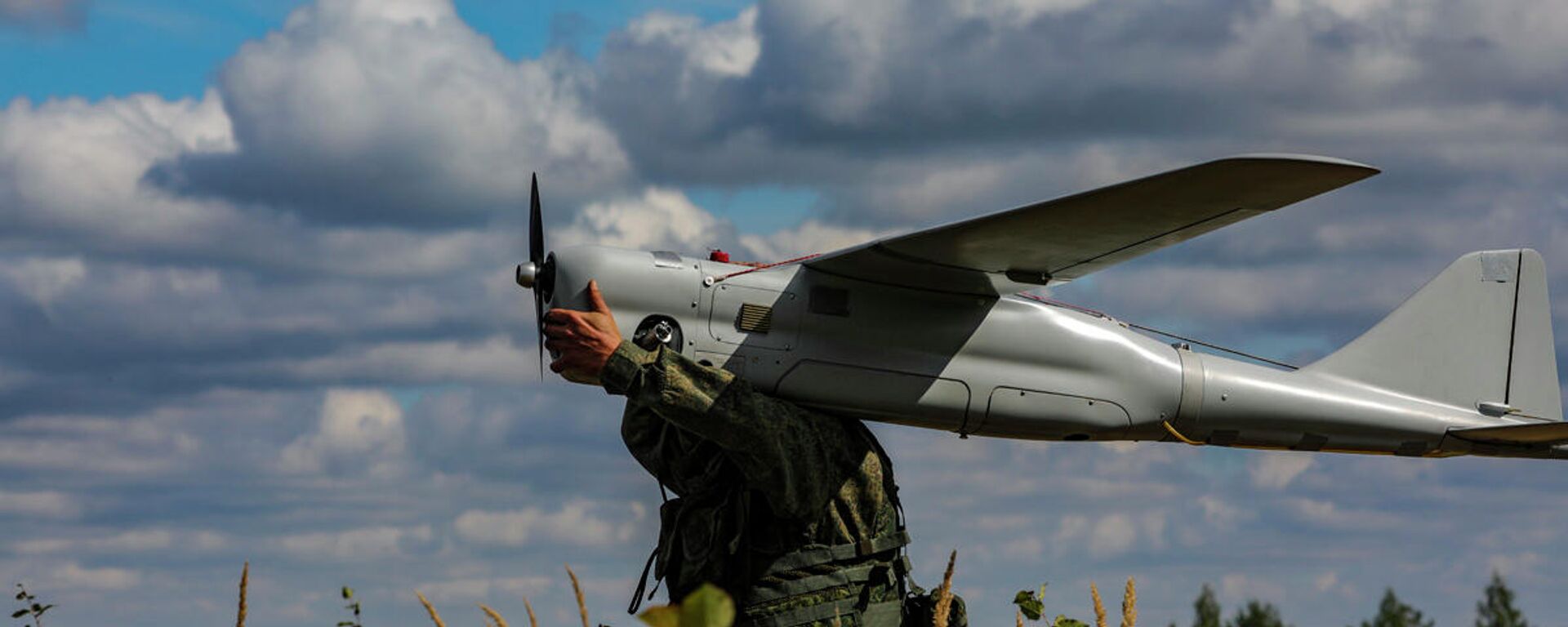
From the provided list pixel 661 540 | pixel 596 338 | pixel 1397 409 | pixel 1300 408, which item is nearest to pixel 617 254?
pixel 596 338

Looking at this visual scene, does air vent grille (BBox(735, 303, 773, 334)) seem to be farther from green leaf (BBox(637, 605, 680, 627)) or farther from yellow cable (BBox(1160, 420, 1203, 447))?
green leaf (BBox(637, 605, 680, 627))

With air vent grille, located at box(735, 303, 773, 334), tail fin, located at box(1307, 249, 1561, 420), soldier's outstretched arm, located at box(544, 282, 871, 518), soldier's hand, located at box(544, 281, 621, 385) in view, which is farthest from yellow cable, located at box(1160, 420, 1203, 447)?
soldier's hand, located at box(544, 281, 621, 385)

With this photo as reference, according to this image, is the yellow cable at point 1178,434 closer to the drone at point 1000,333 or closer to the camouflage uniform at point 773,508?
the drone at point 1000,333

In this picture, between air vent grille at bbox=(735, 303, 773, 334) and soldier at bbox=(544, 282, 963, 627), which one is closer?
soldier at bbox=(544, 282, 963, 627)

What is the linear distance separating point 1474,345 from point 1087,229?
548 centimetres

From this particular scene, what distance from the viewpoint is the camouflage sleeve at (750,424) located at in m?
9.27

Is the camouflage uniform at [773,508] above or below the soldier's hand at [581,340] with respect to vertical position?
below

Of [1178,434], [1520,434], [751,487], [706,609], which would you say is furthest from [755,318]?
[706,609]

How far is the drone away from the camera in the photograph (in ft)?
31.6

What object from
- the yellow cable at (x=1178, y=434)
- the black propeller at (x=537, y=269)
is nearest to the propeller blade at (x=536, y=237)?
the black propeller at (x=537, y=269)

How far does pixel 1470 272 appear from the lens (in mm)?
13930

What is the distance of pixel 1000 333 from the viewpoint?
34.1ft

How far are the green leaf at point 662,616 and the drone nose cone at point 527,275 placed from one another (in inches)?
350

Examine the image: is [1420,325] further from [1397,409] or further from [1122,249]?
[1122,249]
